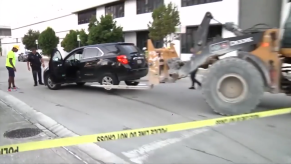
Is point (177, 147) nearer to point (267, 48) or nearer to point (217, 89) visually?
point (217, 89)

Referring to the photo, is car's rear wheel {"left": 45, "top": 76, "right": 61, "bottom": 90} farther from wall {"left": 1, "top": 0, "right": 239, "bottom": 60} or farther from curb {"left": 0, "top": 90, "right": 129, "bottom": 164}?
wall {"left": 1, "top": 0, "right": 239, "bottom": 60}

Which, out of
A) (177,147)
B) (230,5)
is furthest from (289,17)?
(230,5)

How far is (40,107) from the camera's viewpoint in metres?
8.16

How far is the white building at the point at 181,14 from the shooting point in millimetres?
20125

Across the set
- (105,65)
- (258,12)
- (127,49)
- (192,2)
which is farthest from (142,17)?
(105,65)

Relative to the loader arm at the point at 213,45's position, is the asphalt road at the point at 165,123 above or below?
below

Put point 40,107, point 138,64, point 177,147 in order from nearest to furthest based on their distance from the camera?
point 177,147 < point 40,107 < point 138,64

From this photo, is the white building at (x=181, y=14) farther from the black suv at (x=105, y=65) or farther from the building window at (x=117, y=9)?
the black suv at (x=105, y=65)

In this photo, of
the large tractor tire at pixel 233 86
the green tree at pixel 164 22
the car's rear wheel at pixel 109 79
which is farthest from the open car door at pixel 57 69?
the green tree at pixel 164 22

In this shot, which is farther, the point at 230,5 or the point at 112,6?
the point at 112,6

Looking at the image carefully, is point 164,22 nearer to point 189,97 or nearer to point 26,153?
point 189,97

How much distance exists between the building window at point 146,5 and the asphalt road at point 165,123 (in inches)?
755

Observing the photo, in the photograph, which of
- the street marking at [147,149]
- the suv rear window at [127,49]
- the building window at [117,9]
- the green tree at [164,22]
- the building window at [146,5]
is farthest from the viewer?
the building window at [117,9]

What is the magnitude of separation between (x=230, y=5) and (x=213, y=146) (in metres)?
17.9
